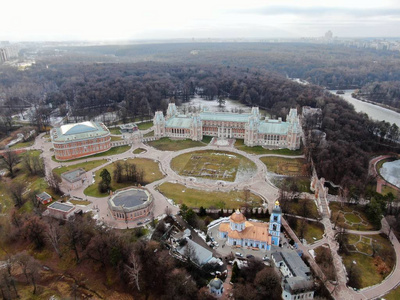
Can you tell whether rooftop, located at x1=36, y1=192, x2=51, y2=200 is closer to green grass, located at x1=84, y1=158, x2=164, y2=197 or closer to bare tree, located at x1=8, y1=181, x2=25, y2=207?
bare tree, located at x1=8, y1=181, x2=25, y2=207

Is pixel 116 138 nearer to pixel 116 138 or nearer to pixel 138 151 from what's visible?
pixel 116 138

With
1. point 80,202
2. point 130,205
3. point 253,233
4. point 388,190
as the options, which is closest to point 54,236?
point 130,205

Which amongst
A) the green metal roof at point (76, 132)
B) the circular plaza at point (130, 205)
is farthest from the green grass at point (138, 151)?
the circular plaza at point (130, 205)

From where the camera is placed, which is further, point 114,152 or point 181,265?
point 114,152

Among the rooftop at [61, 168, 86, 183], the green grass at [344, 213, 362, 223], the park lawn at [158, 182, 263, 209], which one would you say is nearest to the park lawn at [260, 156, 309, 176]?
the park lawn at [158, 182, 263, 209]

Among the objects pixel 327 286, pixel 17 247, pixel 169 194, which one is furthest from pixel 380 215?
pixel 17 247

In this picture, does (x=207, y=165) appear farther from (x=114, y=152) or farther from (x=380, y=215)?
(x=380, y=215)
